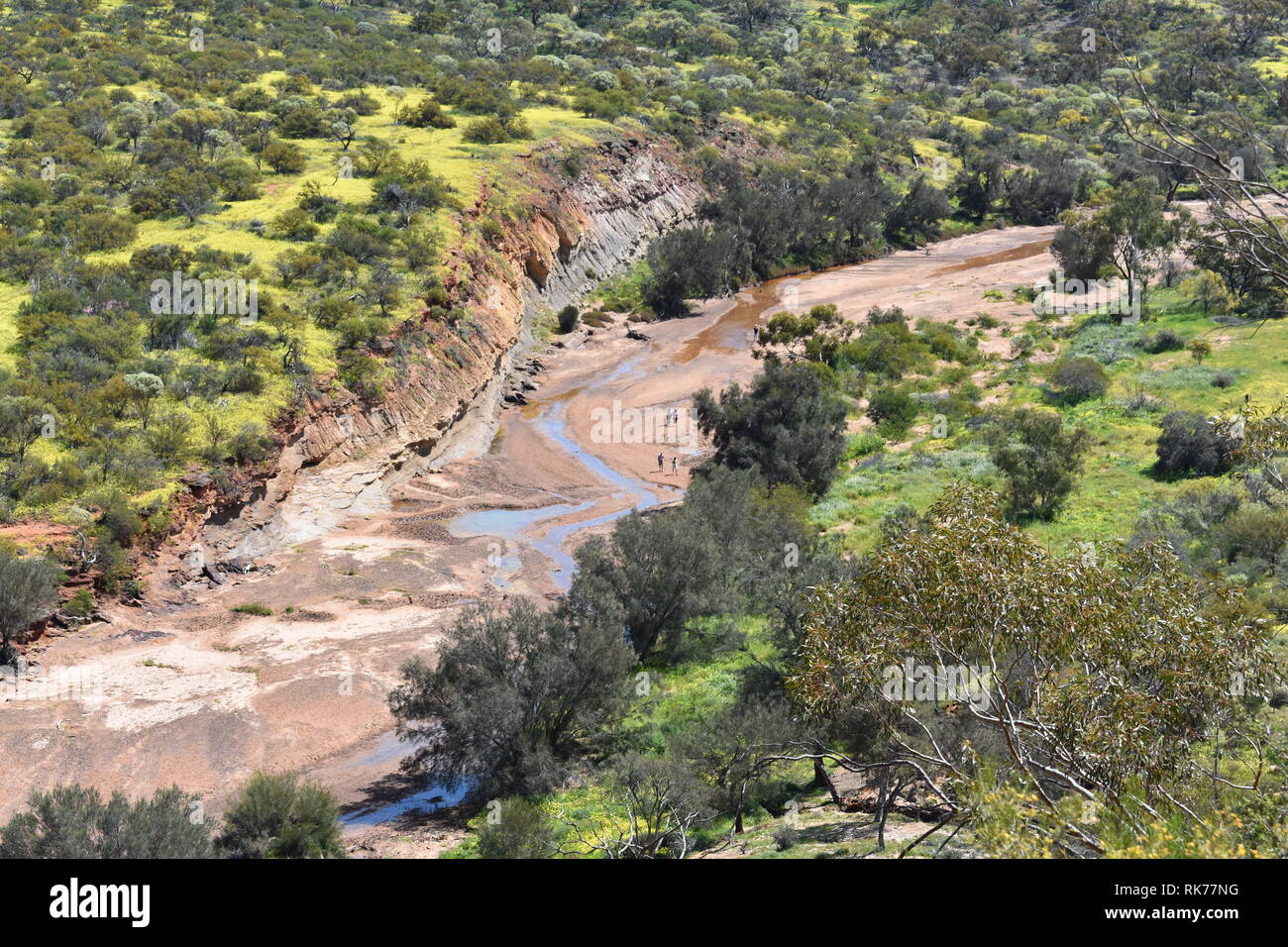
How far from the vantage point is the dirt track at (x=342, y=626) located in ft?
66.3

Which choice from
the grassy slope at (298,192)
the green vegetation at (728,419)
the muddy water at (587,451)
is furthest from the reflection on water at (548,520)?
the grassy slope at (298,192)

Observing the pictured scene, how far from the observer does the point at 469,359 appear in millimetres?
44531

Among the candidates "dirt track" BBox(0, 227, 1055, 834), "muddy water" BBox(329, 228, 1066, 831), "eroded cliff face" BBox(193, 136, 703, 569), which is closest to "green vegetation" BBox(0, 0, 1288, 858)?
"eroded cliff face" BBox(193, 136, 703, 569)

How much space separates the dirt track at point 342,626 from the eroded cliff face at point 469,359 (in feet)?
4.24

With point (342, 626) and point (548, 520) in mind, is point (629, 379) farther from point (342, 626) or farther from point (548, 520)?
point (342, 626)

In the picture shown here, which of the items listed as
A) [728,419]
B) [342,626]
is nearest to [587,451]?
[728,419]

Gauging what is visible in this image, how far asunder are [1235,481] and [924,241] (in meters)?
53.7

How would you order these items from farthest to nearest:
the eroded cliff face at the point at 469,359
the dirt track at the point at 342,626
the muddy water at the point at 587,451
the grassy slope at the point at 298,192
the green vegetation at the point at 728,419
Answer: the muddy water at the point at 587,451
the grassy slope at the point at 298,192
the eroded cliff face at the point at 469,359
the dirt track at the point at 342,626
the green vegetation at the point at 728,419

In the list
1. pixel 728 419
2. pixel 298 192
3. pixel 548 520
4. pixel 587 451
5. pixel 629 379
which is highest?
pixel 298 192

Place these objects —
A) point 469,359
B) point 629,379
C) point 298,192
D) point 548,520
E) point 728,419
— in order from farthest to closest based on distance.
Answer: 1. point 629,379
2. point 298,192
3. point 469,359
4. point 728,419
5. point 548,520

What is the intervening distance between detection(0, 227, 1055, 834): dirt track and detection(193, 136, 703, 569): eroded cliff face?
1.29 m

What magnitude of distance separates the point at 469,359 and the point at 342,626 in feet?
66.7

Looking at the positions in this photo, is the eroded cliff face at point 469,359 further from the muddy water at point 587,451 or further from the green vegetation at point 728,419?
the muddy water at point 587,451

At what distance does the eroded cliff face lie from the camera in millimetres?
32094
